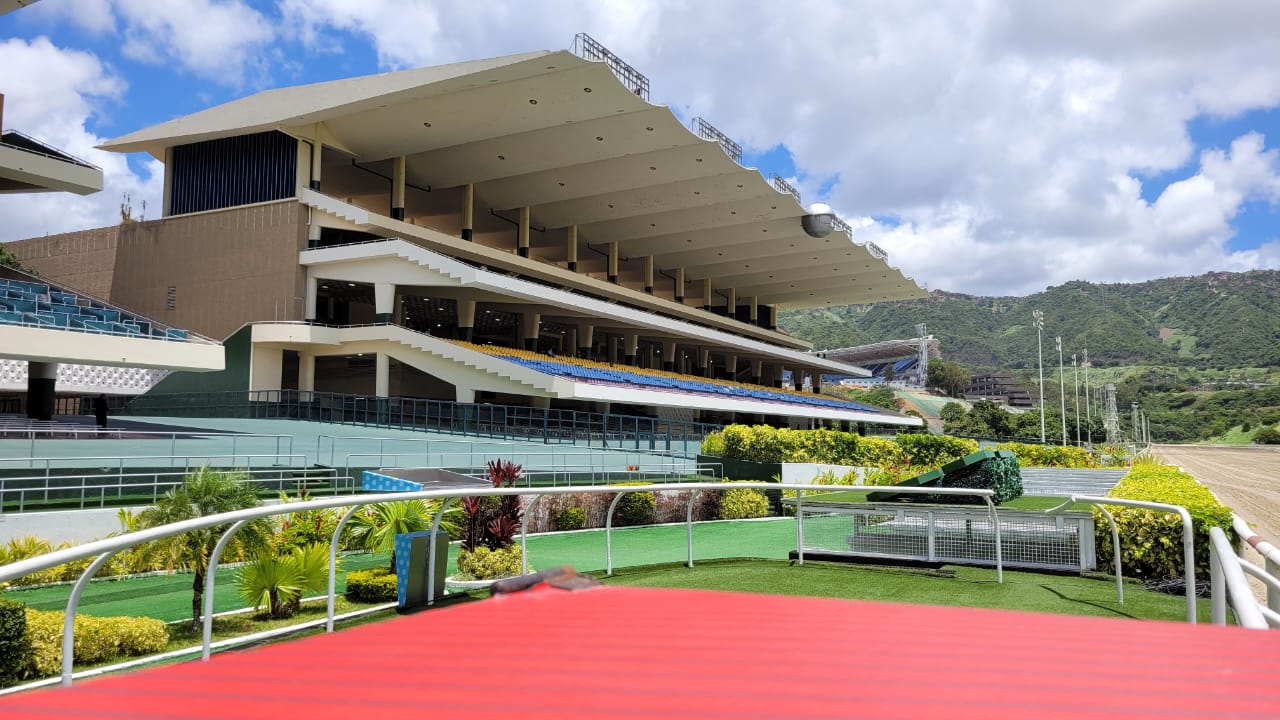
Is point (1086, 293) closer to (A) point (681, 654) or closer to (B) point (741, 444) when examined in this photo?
(B) point (741, 444)

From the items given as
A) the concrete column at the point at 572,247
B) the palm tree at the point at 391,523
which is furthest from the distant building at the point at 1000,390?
the palm tree at the point at 391,523

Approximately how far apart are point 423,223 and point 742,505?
3374cm

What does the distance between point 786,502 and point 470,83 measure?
2377 centimetres

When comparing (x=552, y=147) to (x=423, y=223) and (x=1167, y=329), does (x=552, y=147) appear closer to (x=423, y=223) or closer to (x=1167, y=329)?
(x=423, y=223)

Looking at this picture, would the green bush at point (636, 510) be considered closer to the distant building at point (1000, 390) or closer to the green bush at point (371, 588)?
the green bush at point (371, 588)

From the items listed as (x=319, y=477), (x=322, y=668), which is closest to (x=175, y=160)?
(x=319, y=477)

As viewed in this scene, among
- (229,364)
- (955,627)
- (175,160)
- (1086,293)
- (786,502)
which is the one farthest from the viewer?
(1086,293)

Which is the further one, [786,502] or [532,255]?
[532,255]

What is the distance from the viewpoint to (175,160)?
39.0 metres

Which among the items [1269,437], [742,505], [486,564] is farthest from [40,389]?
[1269,437]

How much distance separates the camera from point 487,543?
11062mm

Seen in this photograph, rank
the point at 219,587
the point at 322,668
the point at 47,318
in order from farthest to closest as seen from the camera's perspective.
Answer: the point at 47,318, the point at 219,587, the point at 322,668

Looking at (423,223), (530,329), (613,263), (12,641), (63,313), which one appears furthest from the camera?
(613,263)

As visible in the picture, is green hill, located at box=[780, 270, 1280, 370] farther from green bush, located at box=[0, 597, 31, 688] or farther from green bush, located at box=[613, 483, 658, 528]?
green bush, located at box=[0, 597, 31, 688]
